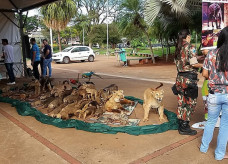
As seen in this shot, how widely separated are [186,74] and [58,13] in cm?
2054

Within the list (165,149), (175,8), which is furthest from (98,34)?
(165,149)

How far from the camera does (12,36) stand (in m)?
11.0

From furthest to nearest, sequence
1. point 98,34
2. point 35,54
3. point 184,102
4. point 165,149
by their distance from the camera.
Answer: point 98,34 → point 35,54 → point 184,102 → point 165,149

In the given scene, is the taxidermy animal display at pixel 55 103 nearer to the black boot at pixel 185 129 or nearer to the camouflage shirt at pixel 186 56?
the black boot at pixel 185 129

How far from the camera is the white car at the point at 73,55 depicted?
19719 millimetres

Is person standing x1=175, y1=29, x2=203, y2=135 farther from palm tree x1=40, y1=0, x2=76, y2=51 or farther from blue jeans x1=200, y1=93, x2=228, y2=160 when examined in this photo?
palm tree x1=40, y1=0, x2=76, y2=51

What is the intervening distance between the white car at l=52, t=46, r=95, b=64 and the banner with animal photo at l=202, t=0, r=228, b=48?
1727 centimetres

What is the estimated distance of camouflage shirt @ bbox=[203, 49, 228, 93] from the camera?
9.18 feet

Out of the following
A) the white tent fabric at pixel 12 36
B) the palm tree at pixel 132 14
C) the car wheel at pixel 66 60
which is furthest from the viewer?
the car wheel at pixel 66 60

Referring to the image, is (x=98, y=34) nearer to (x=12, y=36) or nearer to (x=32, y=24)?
(x=32, y=24)

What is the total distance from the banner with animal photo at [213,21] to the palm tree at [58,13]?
20.2m

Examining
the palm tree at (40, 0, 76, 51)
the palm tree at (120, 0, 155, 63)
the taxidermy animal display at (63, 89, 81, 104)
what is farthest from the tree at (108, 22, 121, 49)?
the taxidermy animal display at (63, 89, 81, 104)

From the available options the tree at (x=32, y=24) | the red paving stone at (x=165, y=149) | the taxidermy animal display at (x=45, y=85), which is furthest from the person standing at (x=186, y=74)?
the tree at (x=32, y=24)

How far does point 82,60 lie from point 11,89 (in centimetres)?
1353
